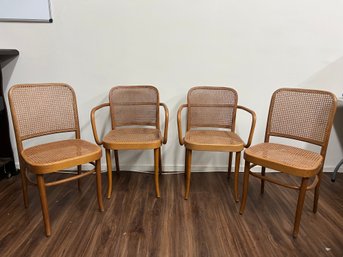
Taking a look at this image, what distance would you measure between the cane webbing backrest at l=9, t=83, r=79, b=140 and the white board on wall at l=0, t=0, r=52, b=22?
0.67 m

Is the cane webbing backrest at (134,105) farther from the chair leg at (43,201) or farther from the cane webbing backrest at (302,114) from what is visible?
the cane webbing backrest at (302,114)

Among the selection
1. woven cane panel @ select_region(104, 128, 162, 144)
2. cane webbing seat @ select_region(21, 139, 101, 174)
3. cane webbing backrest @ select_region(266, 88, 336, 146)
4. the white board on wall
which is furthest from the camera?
the white board on wall

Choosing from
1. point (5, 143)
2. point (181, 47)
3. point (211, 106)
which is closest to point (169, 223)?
point (211, 106)

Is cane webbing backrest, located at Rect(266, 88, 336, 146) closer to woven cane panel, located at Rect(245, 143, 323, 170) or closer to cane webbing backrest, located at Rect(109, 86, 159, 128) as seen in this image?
woven cane panel, located at Rect(245, 143, 323, 170)

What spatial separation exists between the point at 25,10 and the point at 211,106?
1660 mm

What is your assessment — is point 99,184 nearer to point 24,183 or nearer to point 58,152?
Answer: point 58,152

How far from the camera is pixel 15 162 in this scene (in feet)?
7.43

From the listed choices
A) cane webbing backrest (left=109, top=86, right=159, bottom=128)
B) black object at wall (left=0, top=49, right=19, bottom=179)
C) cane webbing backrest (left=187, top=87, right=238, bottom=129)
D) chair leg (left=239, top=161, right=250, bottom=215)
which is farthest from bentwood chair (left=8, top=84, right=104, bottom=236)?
chair leg (left=239, top=161, right=250, bottom=215)

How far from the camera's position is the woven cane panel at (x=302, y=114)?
1572 mm

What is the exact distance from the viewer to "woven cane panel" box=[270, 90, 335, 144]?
61.9 inches

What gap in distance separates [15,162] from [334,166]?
9.85 feet

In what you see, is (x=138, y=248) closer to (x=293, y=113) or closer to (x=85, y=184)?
(x=85, y=184)

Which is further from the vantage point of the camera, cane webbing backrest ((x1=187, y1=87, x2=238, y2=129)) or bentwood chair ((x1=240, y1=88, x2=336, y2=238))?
cane webbing backrest ((x1=187, y1=87, x2=238, y2=129))

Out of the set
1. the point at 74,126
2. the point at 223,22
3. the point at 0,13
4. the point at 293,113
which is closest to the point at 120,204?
the point at 74,126
